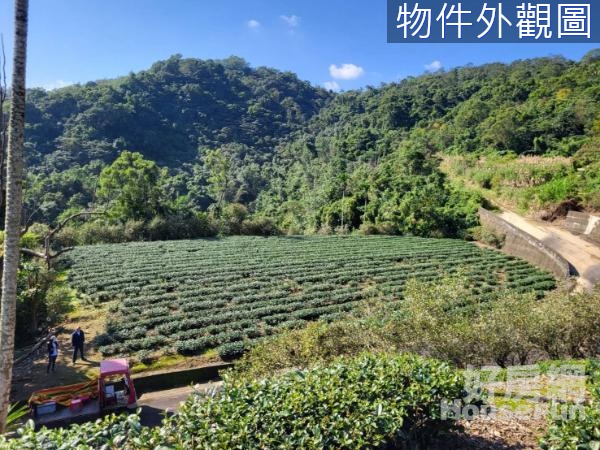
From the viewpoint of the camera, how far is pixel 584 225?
30.1 meters

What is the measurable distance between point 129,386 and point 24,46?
919cm

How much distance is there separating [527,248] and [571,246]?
2745mm

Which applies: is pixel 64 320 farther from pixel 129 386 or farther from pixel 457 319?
pixel 457 319

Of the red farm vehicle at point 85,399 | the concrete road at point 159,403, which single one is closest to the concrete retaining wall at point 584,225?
the concrete road at point 159,403

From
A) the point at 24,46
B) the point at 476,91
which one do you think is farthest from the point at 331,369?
the point at 476,91

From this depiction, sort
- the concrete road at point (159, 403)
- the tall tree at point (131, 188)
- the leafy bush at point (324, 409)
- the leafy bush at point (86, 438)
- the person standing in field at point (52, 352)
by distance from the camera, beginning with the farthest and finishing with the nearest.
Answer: the tall tree at point (131, 188) < the person standing in field at point (52, 352) < the concrete road at point (159, 403) < the leafy bush at point (324, 409) < the leafy bush at point (86, 438)

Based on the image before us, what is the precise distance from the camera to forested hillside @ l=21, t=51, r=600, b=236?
1647 inches

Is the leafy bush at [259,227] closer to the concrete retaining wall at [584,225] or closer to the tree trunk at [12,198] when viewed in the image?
the concrete retaining wall at [584,225]

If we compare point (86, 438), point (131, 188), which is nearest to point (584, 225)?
point (86, 438)

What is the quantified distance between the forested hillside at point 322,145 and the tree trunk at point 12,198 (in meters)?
25.4

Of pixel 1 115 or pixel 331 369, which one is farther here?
pixel 331 369

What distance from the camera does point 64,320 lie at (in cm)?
1756

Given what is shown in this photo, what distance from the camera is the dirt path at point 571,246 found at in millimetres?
23309

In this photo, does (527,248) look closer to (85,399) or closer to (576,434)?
(576,434)
